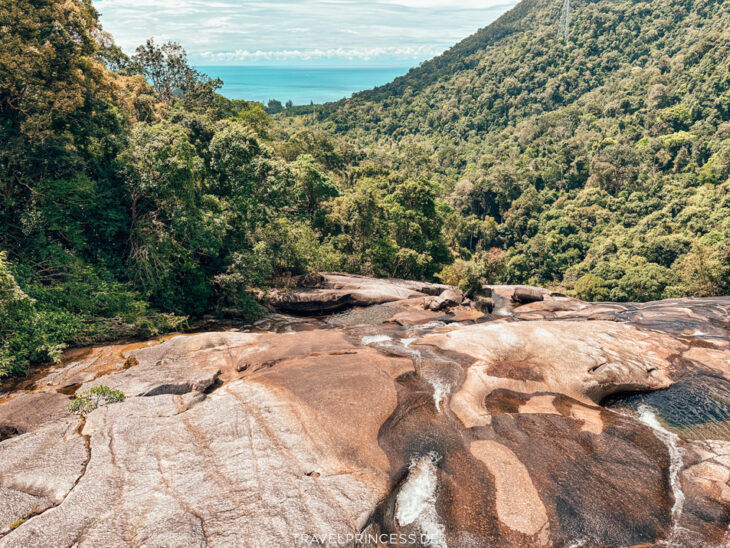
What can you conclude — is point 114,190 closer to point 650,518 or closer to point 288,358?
point 288,358

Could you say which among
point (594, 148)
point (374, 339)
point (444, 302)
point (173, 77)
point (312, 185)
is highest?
point (173, 77)

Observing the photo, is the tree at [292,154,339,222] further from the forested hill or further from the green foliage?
the forested hill

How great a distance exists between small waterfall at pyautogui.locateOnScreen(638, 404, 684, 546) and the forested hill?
29.9 metres

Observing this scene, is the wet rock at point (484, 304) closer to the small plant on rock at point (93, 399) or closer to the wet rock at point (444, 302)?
the wet rock at point (444, 302)

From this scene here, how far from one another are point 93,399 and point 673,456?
20120 millimetres

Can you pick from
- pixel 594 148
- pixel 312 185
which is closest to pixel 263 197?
pixel 312 185

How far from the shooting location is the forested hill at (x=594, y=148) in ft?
207

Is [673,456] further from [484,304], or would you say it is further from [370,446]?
[484,304]

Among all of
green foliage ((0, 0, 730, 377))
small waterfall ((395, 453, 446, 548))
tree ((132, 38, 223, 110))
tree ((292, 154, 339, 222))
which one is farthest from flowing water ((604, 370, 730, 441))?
tree ((132, 38, 223, 110))

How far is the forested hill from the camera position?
207ft

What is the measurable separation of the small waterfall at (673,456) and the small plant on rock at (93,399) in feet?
56.7

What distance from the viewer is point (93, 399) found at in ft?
45.5

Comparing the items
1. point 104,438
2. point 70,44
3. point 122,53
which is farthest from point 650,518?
point 122,53

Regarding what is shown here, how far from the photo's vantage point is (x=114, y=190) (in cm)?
2525
